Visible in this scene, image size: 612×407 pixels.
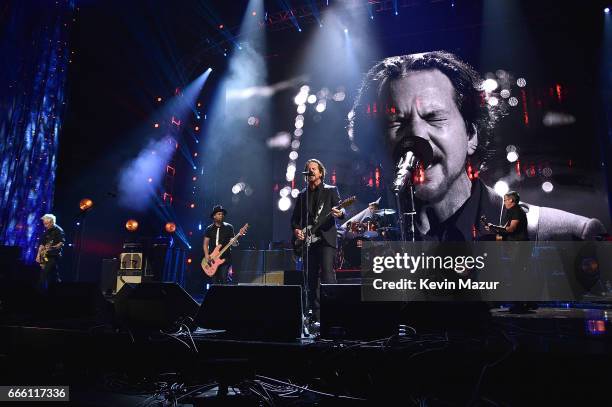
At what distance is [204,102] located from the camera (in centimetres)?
1045

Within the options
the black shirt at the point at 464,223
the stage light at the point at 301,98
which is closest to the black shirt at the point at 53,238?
the stage light at the point at 301,98

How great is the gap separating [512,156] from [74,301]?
766 cm

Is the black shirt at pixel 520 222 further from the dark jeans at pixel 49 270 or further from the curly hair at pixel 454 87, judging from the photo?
the dark jeans at pixel 49 270

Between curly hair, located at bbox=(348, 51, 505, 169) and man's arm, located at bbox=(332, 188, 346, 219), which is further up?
curly hair, located at bbox=(348, 51, 505, 169)

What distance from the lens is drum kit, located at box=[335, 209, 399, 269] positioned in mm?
7582

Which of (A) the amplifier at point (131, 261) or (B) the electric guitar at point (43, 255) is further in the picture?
(A) the amplifier at point (131, 261)

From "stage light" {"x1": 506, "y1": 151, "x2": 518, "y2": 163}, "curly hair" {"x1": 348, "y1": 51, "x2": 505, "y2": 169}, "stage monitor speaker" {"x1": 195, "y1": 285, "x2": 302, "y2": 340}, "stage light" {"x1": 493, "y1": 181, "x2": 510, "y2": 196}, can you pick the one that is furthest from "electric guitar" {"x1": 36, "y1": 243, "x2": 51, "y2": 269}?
"stage light" {"x1": 506, "y1": 151, "x2": 518, "y2": 163}

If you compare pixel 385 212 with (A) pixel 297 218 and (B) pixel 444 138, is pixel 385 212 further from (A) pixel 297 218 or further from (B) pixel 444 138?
(A) pixel 297 218

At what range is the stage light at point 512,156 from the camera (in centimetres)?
744

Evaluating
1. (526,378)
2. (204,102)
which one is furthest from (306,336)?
(204,102)

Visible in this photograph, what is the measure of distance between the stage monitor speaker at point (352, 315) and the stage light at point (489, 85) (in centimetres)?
708

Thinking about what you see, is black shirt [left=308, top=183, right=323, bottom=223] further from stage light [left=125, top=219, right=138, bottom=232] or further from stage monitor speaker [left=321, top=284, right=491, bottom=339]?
stage light [left=125, top=219, right=138, bottom=232]

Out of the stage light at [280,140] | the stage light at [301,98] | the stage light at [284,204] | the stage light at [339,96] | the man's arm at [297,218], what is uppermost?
the stage light at [301,98]

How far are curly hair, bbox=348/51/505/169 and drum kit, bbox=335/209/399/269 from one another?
6.44 ft
